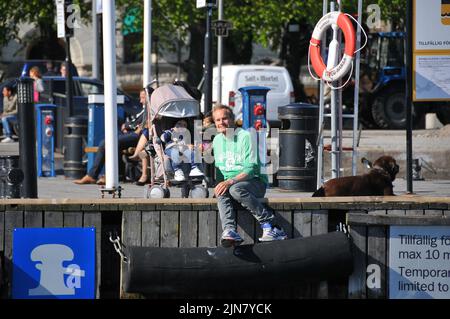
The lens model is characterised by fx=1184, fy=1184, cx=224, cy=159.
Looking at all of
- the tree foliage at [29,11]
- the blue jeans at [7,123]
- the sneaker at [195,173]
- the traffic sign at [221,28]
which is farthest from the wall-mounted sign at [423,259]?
the tree foliage at [29,11]

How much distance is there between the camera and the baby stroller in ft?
42.8

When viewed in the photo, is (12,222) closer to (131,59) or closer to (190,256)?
(190,256)

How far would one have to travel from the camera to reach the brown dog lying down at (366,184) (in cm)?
1130

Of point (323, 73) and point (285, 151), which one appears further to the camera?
point (285, 151)

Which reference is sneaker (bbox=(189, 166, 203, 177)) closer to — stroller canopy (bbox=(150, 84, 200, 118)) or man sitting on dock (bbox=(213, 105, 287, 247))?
stroller canopy (bbox=(150, 84, 200, 118))

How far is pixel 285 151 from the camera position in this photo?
52.4 feet

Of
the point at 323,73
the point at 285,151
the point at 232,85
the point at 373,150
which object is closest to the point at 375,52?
the point at 232,85

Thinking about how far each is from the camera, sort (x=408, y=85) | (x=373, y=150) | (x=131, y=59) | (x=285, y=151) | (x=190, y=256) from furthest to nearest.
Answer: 1. (x=131, y=59)
2. (x=373, y=150)
3. (x=285, y=151)
4. (x=408, y=85)
5. (x=190, y=256)

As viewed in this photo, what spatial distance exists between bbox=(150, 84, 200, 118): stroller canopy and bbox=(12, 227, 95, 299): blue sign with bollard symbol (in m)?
3.63

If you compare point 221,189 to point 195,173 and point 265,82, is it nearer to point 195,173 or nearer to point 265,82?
point 195,173

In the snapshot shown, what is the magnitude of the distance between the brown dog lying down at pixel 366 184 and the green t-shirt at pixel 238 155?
1093 mm

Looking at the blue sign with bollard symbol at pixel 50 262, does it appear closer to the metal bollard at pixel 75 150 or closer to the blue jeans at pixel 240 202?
the blue jeans at pixel 240 202

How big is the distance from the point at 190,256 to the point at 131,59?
38.3 metres

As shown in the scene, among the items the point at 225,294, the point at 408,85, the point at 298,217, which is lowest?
the point at 225,294
